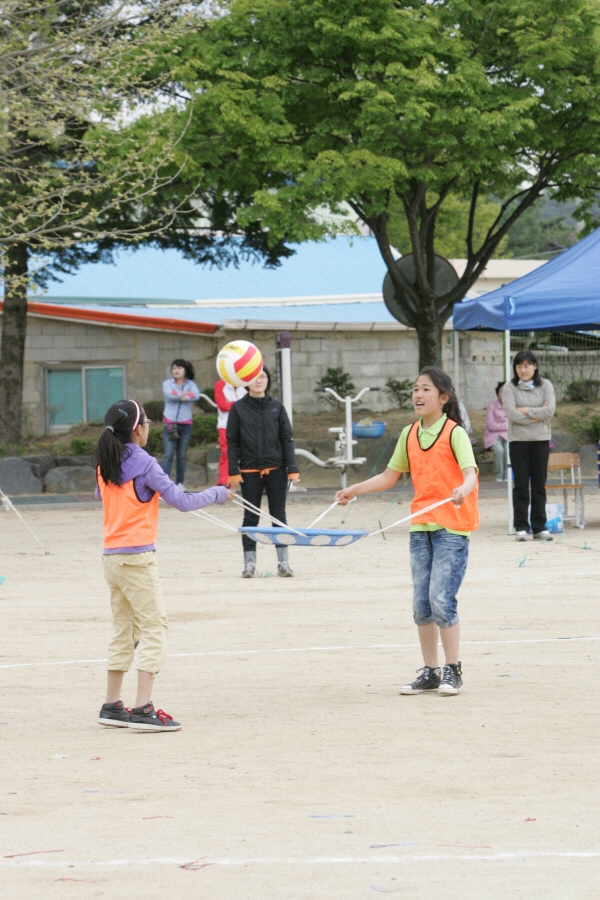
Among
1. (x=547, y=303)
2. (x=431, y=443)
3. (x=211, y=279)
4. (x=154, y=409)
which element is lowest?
(x=431, y=443)

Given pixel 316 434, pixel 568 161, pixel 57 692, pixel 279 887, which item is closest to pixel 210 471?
pixel 316 434

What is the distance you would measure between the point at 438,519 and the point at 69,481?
596 inches

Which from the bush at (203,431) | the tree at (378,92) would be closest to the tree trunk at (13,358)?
the bush at (203,431)

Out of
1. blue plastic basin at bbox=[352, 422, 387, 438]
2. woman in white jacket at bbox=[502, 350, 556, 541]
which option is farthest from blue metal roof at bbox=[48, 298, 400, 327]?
woman in white jacket at bbox=[502, 350, 556, 541]

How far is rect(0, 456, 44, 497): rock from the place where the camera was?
20.9 m

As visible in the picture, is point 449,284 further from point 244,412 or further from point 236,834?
point 236,834

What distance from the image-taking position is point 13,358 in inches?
899

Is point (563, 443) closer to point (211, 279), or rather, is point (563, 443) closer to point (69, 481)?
point (69, 481)

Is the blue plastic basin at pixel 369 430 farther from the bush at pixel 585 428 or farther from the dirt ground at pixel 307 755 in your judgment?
the dirt ground at pixel 307 755

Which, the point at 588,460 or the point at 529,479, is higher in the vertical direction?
the point at 529,479

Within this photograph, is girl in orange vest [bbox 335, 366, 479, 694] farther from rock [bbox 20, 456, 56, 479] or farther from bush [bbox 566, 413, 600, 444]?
bush [bbox 566, 413, 600, 444]

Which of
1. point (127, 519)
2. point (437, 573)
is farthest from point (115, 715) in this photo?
point (437, 573)

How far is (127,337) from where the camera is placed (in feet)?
83.7

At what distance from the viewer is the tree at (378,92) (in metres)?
18.3
